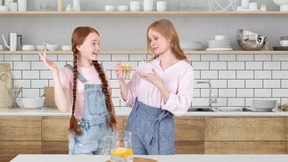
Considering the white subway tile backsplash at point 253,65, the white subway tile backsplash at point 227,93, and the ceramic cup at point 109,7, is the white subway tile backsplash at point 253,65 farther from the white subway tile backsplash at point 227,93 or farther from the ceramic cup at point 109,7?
the ceramic cup at point 109,7

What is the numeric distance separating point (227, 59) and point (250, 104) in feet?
1.92

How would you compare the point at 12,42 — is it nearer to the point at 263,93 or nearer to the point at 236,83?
the point at 236,83

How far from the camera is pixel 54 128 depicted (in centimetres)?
371

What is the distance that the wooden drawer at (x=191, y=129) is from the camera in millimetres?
3715

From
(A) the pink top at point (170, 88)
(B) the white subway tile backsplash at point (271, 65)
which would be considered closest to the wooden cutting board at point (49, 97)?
(A) the pink top at point (170, 88)

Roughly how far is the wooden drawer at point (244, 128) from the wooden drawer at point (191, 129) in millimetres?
59

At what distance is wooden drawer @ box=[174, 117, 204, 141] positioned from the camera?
12.2 feet

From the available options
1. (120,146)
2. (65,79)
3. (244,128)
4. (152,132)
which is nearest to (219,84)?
(244,128)

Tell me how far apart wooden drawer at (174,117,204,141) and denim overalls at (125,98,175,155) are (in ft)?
4.68

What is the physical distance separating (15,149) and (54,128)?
438mm

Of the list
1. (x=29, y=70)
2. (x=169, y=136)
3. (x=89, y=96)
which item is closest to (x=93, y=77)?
(x=89, y=96)

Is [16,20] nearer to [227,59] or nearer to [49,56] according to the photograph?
[49,56]

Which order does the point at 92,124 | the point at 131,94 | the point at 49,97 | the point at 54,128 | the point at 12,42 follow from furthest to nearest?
the point at 49,97
the point at 12,42
the point at 54,128
the point at 131,94
the point at 92,124

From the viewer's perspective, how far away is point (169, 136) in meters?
2.28
